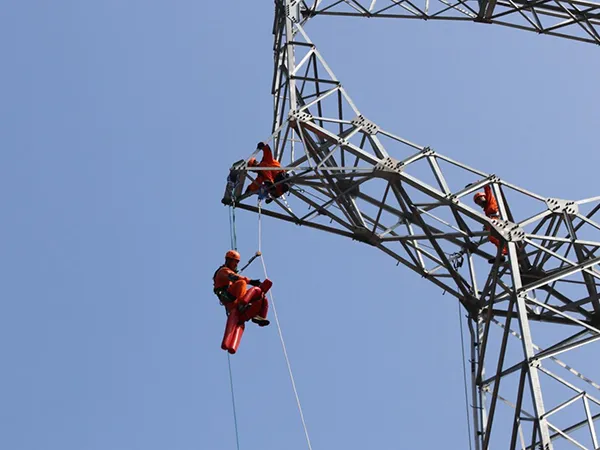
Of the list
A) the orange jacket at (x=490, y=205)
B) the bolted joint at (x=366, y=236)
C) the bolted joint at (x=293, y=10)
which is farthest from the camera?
the bolted joint at (x=293, y=10)

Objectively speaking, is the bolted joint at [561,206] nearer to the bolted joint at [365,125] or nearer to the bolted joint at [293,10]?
the bolted joint at [365,125]

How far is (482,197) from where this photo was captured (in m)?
26.9

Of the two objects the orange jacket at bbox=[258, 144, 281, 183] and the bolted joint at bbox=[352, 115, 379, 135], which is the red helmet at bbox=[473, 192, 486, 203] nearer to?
the bolted joint at bbox=[352, 115, 379, 135]

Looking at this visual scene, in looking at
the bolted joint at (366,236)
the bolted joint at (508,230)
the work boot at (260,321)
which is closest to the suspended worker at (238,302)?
the work boot at (260,321)

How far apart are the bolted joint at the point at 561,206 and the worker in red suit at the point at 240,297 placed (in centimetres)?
529

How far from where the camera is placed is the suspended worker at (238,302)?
2411 centimetres

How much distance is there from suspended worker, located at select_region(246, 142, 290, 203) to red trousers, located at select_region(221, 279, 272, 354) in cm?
183

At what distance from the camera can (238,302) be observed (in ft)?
79.3

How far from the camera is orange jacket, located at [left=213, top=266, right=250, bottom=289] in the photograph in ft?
79.7

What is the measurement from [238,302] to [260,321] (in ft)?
1.63

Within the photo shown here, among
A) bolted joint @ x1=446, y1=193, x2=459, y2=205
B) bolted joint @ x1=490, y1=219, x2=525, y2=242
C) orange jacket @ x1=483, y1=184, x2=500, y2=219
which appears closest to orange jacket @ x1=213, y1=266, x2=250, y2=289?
bolted joint @ x1=446, y1=193, x2=459, y2=205

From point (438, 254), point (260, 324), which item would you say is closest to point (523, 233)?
point (438, 254)

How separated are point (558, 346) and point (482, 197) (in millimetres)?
4649

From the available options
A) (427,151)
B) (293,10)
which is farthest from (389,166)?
(293,10)
